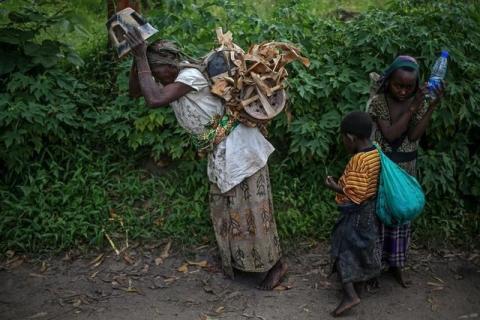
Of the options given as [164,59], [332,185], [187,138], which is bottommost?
[332,185]

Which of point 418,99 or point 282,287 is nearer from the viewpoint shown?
point 418,99

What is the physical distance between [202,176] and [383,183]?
1780mm

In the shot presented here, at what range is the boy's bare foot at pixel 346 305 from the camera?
357cm

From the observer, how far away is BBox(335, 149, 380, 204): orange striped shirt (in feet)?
11.1

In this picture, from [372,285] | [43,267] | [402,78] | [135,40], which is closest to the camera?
[135,40]

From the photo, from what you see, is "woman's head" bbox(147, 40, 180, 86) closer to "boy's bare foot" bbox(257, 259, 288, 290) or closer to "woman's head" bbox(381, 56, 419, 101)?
"woman's head" bbox(381, 56, 419, 101)

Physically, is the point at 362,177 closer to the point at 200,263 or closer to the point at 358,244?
the point at 358,244

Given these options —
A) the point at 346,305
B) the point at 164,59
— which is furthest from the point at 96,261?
the point at 346,305

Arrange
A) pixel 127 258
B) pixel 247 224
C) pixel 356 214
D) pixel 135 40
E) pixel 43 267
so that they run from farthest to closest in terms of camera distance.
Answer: pixel 127 258, pixel 43 267, pixel 247 224, pixel 356 214, pixel 135 40

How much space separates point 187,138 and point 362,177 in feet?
6.01

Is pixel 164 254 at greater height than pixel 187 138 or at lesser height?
lesser

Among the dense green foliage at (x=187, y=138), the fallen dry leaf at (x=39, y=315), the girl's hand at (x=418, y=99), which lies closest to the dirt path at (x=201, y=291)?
the fallen dry leaf at (x=39, y=315)

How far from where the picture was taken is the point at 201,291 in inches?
155

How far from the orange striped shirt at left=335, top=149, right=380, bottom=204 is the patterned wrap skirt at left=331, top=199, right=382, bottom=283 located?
0.33 feet
